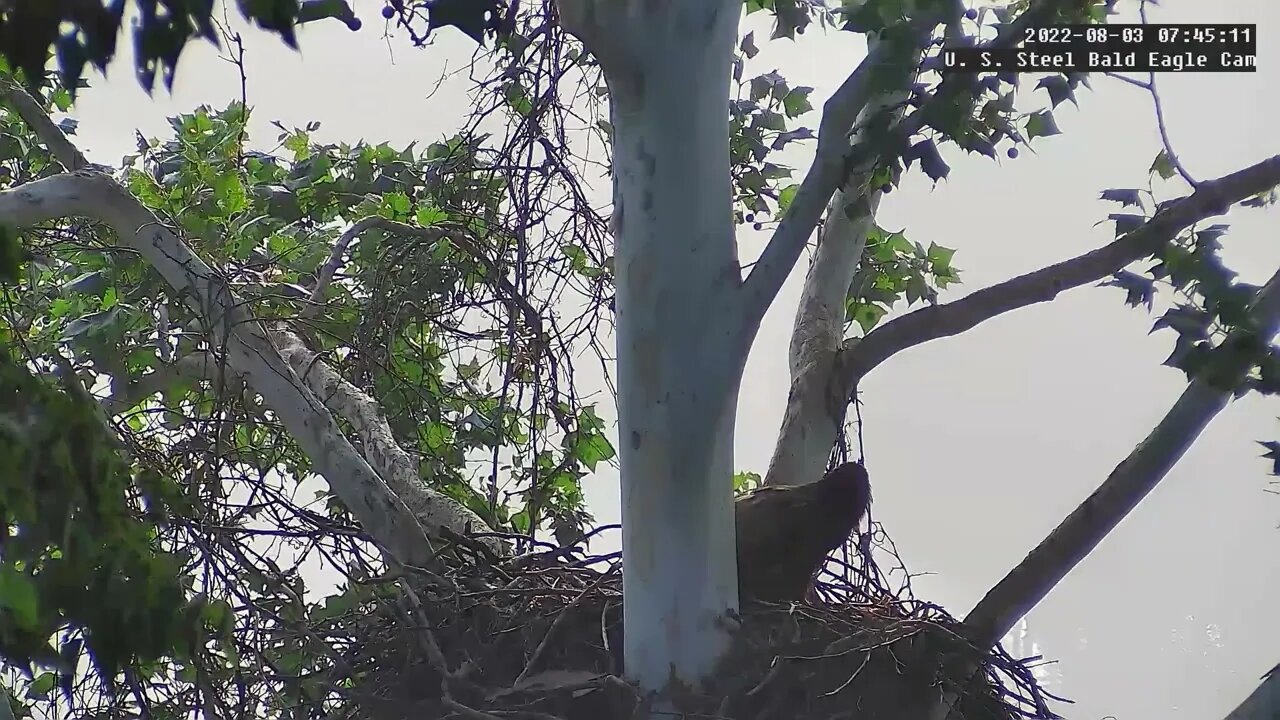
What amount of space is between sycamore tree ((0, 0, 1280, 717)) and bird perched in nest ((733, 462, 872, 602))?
99mm

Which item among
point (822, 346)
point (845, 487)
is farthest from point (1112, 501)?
point (822, 346)

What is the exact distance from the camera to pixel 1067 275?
1.11m

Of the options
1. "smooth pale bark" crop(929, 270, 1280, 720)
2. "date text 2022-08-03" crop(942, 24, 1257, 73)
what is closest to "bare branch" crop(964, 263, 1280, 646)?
"smooth pale bark" crop(929, 270, 1280, 720)

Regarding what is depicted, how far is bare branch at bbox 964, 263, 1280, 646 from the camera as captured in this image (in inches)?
38.1

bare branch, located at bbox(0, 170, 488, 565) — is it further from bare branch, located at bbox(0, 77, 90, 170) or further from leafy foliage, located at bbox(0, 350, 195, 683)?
leafy foliage, located at bbox(0, 350, 195, 683)

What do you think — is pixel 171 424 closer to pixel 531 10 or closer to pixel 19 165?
pixel 19 165

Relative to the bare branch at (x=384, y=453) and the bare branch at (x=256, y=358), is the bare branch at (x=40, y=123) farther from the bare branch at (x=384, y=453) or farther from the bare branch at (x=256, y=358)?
the bare branch at (x=384, y=453)

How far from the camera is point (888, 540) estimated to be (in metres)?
1.63

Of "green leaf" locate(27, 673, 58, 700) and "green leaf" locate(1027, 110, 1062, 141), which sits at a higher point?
"green leaf" locate(1027, 110, 1062, 141)

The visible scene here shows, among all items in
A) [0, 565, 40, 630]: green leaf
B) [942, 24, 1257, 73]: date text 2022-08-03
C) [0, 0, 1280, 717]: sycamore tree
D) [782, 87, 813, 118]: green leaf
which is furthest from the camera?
[782, 87, 813, 118]: green leaf

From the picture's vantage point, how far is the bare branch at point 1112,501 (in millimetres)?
968

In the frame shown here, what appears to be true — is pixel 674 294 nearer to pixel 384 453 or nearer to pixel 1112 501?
pixel 1112 501

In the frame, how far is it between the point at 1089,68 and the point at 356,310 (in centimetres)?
107

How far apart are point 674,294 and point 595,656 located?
1.51ft
